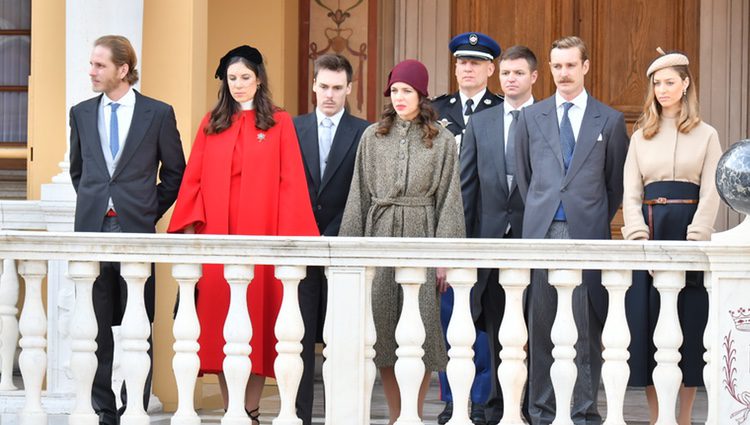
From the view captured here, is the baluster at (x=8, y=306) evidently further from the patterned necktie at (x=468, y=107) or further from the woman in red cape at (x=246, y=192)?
the patterned necktie at (x=468, y=107)

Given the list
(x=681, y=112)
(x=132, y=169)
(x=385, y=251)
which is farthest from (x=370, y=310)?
(x=681, y=112)

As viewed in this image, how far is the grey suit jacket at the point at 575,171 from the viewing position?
6699mm

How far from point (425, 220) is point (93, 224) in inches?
58.7

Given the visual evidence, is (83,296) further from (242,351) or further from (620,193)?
(620,193)

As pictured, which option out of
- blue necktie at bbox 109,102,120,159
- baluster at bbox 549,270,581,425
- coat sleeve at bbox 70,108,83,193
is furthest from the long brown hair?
coat sleeve at bbox 70,108,83,193

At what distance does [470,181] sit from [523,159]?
16.4 inches

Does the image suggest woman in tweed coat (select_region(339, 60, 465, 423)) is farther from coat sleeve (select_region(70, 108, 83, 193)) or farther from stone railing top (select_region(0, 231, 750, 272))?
coat sleeve (select_region(70, 108, 83, 193))

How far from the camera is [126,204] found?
269 inches

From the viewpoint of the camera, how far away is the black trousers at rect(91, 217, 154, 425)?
22.1 feet

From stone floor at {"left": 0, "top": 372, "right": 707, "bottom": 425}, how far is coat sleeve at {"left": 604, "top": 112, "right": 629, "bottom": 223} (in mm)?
1600

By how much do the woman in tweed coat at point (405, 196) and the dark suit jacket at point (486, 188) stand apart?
16.0 inches

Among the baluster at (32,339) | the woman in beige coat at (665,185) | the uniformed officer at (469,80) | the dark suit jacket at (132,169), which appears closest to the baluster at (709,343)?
the woman in beige coat at (665,185)

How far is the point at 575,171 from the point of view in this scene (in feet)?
22.1

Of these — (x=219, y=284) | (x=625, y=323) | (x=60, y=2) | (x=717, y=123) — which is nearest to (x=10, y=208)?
(x=60, y=2)
